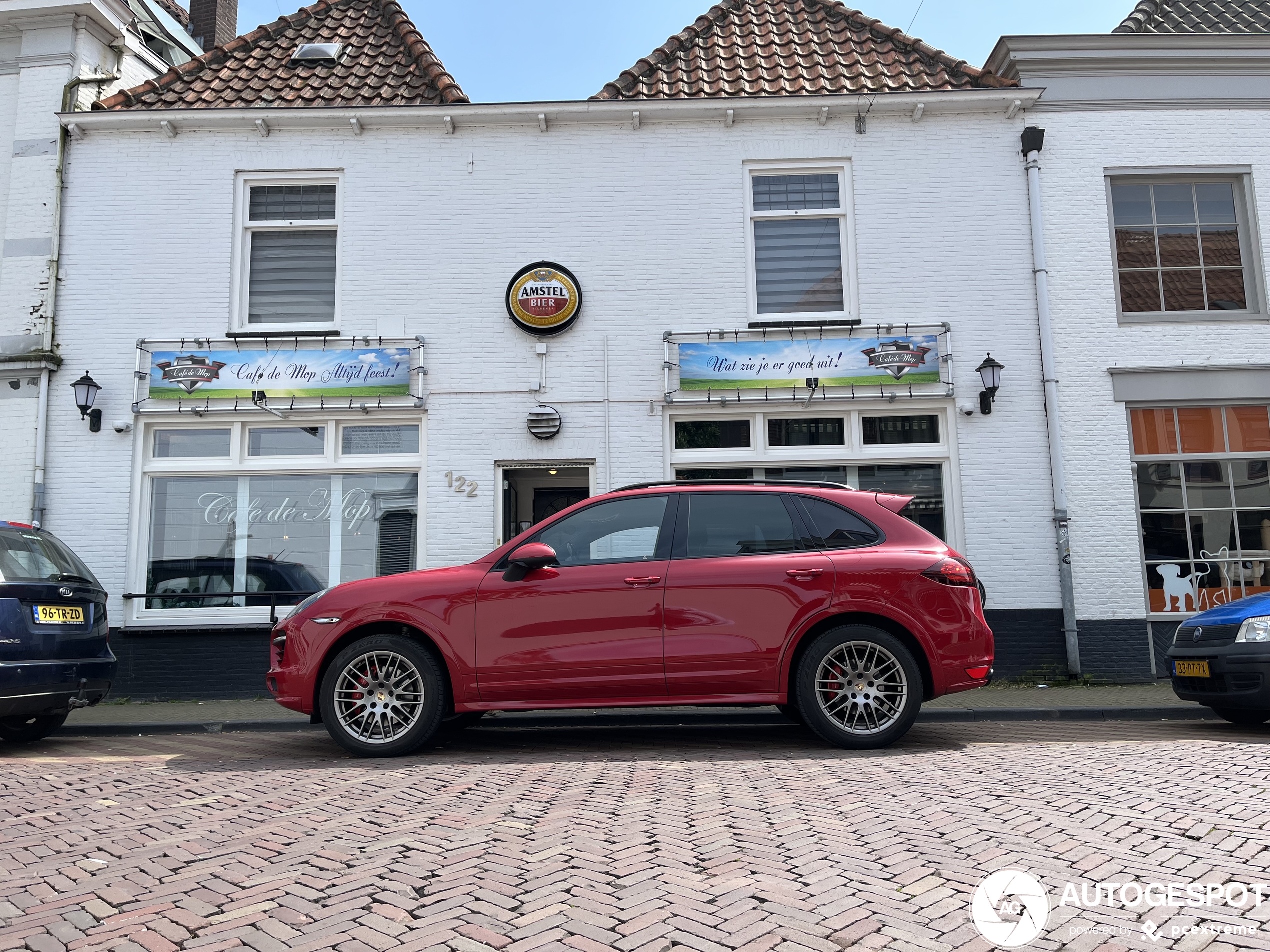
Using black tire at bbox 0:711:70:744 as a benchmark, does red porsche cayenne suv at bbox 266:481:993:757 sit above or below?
above

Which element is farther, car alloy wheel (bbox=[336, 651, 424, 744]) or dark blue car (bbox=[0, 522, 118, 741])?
dark blue car (bbox=[0, 522, 118, 741])

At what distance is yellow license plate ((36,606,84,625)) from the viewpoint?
6938 millimetres

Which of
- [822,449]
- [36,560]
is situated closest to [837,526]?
[822,449]

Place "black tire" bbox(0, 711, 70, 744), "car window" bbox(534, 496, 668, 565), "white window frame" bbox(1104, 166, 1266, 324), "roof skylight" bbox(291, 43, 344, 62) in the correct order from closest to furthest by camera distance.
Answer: "car window" bbox(534, 496, 668, 565) → "black tire" bbox(0, 711, 70, 744) → "white window frame" bbox(1104, 166, 1266, 324) → "roof skylight" bbox(291, 43, 344, 62)

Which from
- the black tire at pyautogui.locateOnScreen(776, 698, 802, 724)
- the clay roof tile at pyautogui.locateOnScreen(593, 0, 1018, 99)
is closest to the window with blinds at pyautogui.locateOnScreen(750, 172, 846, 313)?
the clay roof tile at pyautogui.locateOnScreen(593, 0, 1018, 99)

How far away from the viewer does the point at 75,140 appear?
36.3 ft

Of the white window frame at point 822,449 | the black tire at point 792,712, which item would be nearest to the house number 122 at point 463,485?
the white window frame at point 822,449

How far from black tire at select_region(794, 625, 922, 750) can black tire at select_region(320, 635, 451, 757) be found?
7.91 feet

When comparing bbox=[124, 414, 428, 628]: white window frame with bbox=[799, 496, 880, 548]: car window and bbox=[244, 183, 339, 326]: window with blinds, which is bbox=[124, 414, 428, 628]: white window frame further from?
bbox=[799, 496, 880, 548]: car window

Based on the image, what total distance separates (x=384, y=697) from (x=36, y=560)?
127 inches

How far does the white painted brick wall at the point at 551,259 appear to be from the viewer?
10398 millimetres

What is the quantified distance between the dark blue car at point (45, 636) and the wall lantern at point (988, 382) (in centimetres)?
881

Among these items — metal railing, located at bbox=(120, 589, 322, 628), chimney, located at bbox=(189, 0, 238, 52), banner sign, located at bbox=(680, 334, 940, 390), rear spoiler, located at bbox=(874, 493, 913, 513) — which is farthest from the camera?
chimney, located at bbox=(189, 0, 238, 52)

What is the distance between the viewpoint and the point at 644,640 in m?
6.07
